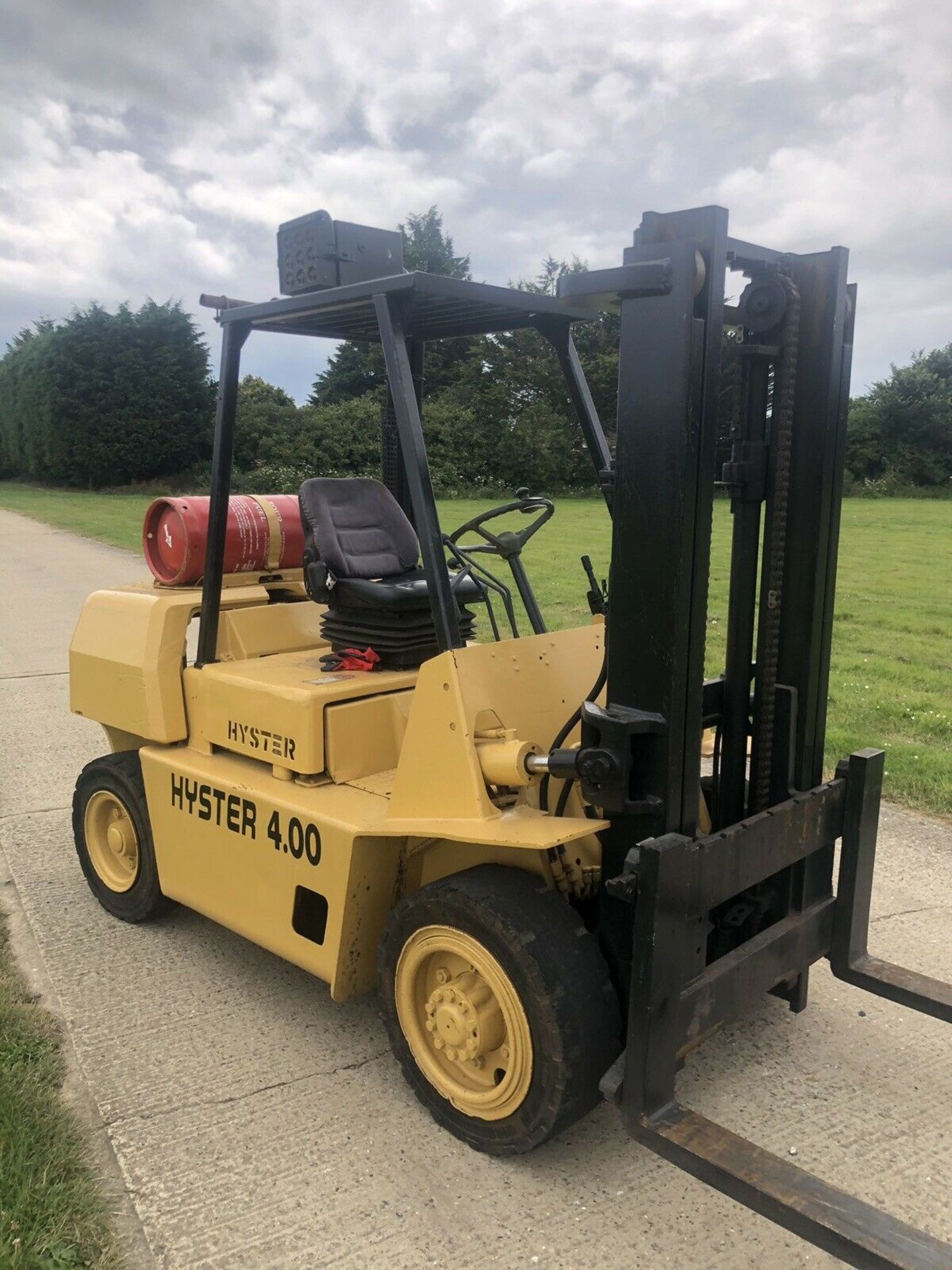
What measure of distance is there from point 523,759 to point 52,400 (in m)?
36.0

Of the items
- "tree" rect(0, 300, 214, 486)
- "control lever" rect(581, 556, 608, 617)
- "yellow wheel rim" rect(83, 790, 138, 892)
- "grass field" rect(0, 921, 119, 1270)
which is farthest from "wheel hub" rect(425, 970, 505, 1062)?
"tree" rect(0, 300, 214, 486)

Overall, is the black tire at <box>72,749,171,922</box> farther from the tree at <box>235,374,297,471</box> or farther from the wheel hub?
the tree at <box>235,374,297,471</box>

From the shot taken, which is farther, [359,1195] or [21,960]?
[21,960]

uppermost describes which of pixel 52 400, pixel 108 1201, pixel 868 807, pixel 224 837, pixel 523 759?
pixel 52 400

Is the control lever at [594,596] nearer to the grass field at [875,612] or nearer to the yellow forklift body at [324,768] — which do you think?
the yellow forklift body at [324,768]

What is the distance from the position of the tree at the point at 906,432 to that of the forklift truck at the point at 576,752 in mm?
36137

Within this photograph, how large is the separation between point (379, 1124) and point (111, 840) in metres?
1.91

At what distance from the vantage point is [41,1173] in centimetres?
267

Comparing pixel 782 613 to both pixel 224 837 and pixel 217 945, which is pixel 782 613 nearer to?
pixel 224 837

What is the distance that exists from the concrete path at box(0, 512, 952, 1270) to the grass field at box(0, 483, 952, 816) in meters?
1.69

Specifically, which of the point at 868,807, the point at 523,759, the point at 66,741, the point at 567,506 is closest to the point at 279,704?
the point at 523,759

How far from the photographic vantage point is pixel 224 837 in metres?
3.53

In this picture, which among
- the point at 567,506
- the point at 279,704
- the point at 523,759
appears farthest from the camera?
the point at 567,506

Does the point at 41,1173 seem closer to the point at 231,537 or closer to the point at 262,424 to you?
the point at 231,537
